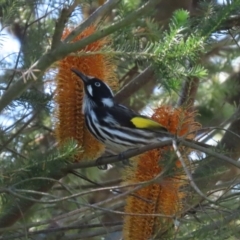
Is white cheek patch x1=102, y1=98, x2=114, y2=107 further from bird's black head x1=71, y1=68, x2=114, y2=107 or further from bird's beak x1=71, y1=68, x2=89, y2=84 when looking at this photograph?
bird's beak x1=71, y1=68, x2=89, y2=84

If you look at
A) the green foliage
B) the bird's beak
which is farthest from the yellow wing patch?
the bird's beak

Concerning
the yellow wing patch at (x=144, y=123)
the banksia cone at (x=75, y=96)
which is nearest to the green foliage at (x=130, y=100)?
the banksia cone at (x=75, y=96)

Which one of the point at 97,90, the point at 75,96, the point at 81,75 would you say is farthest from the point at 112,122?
the point at 81,75

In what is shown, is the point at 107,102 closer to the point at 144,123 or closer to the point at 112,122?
the point at 112,122

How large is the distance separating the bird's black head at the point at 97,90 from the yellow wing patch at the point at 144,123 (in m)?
0.19

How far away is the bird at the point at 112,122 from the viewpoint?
3.19 meters

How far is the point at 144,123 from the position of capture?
3.29 metres

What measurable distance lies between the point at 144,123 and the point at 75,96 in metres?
0.34

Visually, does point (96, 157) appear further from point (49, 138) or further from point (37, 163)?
point (49, 138)

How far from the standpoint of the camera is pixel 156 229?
2.84 metres

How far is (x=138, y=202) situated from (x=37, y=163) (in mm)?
430

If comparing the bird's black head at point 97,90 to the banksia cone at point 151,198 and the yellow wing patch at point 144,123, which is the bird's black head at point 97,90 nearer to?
the yellow wing patch at point 144,123

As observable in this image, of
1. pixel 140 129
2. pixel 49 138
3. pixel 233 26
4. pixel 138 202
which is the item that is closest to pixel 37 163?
pixel 138 202

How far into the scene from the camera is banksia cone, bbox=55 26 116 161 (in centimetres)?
309
